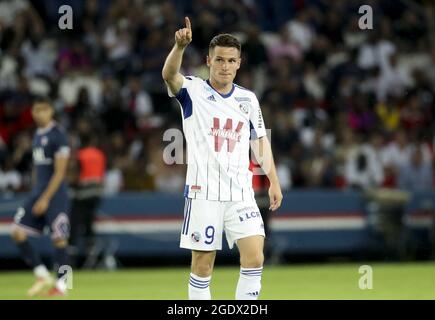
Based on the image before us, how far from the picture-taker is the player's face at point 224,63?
29.1 feet

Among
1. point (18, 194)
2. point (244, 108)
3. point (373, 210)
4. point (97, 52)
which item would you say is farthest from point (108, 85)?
point (244, 108)

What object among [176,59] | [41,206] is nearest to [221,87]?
[176,59]

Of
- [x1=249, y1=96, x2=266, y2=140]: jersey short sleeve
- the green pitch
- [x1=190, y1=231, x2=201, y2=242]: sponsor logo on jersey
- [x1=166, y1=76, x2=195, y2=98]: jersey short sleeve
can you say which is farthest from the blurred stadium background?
[x1=166, y1=76, x2=195, y2=98]: jersey short sleeve

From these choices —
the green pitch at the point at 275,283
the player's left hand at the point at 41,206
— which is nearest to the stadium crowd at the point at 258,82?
the green pitch at the point at 275,283

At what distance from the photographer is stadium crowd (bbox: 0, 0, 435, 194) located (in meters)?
19.2

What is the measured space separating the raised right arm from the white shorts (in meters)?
0.97

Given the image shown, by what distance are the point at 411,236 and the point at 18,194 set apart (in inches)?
269

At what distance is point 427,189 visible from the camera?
19.1m

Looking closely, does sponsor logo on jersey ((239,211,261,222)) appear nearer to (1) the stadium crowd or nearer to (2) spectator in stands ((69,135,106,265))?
(2) spectator in stands ((69,135,106,265))

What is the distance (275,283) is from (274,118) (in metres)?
5.55

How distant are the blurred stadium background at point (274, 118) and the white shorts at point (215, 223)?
7072 mm

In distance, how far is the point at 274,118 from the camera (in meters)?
19.8

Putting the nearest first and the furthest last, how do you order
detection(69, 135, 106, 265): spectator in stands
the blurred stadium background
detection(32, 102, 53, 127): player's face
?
detection(32, 102, 53, 127): player's face, detection(69, 135, 106, 265): spectator in stands, the blurred stadium background
